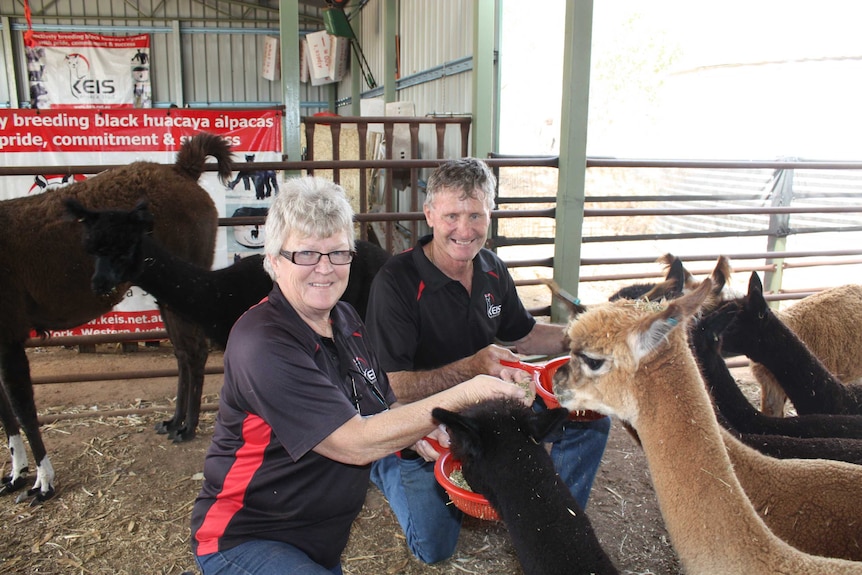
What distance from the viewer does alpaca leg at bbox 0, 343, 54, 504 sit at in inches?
139

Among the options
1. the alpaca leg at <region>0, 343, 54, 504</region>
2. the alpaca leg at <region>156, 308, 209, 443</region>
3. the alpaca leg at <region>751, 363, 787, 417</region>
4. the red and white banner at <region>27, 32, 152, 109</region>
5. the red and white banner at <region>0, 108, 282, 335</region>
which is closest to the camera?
the alpaca leg at <region>0, 343, 54, 504</region>

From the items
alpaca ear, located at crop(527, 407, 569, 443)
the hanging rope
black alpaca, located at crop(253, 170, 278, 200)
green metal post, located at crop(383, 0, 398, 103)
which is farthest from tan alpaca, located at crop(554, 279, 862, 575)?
the hanging rope

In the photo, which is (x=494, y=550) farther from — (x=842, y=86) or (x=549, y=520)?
(x=842, y=86)

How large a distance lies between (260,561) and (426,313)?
53.2 inches

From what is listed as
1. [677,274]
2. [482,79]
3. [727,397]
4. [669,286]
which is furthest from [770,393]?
[482,79]

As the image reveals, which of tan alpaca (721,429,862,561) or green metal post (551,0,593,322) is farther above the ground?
green metal post (551,0,593,322)

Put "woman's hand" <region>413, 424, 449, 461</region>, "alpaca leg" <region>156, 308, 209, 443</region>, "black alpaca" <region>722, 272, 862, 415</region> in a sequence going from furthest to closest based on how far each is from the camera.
A: "alpaca leg" <region>156, 308, 209, 443</region>, "black alpaca" <region>722, 272, 862, 415</region>, "woman's hand" <region>413, 424, 449, 461</region>

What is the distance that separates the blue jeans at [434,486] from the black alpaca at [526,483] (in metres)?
0.55

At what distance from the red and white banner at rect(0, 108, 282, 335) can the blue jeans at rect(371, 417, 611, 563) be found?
330cm

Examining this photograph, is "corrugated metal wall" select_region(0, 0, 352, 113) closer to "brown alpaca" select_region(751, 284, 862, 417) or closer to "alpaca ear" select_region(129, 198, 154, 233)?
"alpaca ear" select_region(129, 198, 154, 233)

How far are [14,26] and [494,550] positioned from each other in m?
20.5

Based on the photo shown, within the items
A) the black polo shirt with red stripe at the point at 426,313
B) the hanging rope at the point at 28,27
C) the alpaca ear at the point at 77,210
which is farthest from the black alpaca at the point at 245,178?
the hanging rope at the point at 28,27

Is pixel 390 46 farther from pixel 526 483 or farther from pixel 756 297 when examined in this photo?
pixel 526 483

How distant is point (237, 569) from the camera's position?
1.75 meters
